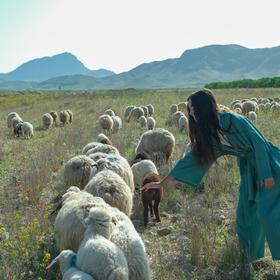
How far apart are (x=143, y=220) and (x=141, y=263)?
8.97 feet

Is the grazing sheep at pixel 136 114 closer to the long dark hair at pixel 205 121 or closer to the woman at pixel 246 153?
the woman at pixel 246 153

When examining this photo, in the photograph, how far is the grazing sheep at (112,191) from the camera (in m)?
6.20

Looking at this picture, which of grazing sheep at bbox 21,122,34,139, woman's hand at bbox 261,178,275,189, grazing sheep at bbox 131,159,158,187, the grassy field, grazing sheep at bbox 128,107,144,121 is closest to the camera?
woman's hand at bbox 261,178,275,189

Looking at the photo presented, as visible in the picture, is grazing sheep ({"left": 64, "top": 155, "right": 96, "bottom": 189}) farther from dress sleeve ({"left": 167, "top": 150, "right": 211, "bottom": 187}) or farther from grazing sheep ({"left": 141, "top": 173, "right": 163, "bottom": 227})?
dress sleeve ({"left": 167, "top": 150, "right": 211, "bottom": 187})

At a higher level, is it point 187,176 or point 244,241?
point 187,176

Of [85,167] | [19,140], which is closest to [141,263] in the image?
[85,167]

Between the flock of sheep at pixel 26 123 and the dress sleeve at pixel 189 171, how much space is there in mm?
13488

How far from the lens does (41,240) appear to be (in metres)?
5.71

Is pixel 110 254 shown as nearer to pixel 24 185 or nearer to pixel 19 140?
pixel 24 185

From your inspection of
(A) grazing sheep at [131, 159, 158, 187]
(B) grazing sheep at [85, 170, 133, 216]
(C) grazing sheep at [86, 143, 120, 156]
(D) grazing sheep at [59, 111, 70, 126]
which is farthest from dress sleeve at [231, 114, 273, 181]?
(D) grazing sheep at [59, 111, 70, 126]

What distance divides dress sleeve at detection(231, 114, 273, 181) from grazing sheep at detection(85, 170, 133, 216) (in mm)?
2085

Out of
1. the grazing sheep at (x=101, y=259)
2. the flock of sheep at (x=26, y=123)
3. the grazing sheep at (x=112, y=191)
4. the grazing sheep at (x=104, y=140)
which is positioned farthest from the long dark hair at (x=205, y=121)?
the flock of sheep at (x=26, y=123)

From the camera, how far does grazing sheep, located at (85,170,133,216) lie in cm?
620

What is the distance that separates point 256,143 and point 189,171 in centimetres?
87
